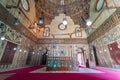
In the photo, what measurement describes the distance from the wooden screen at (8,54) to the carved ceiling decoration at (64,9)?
611 centimetres

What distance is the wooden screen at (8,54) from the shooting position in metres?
5.51

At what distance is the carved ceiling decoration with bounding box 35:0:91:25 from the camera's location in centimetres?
1086

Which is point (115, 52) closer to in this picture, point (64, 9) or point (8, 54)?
point (8, 54)

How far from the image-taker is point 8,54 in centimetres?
591

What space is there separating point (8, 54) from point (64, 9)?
8587mm

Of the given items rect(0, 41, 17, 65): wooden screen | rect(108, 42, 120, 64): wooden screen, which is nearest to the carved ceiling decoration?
rect(108, 42, 120, 64): wooden screen

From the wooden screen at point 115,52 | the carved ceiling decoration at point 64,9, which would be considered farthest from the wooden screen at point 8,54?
the wooden screen at point 115,52

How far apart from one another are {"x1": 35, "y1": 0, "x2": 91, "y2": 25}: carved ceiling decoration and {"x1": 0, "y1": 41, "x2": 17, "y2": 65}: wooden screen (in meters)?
6.11

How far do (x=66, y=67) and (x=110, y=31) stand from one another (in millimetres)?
4027

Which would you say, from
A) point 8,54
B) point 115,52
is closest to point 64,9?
point 115,52

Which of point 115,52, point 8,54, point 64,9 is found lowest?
point 8,54

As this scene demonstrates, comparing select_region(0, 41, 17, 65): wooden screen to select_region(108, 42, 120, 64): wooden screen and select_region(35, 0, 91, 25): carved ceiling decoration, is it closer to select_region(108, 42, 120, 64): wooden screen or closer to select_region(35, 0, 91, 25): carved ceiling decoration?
select_region(35, 0, 91, 25): carved ceiling decoration

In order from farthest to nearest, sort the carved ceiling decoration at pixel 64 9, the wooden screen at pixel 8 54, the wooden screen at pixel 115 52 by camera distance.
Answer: the carved ceiling decoration at pixel 64 9 → the wooden screen at pixel 115 52 → the wooden screen at pixel 8 54

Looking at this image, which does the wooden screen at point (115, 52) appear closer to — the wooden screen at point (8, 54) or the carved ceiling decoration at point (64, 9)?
the carved ceiling decoration at point (64, 9)
